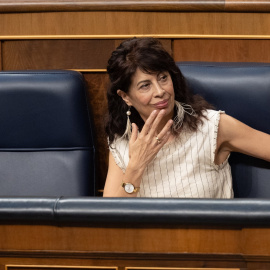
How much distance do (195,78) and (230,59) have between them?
202 millimetres

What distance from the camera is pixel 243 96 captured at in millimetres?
1097

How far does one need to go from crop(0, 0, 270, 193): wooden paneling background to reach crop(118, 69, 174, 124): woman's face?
0.23 m

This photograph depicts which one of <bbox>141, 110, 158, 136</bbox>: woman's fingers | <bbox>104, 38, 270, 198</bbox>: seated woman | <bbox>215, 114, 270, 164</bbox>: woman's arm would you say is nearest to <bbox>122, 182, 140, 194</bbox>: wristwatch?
<bbox>104, 38, 270, 198</bbox>: seated woman

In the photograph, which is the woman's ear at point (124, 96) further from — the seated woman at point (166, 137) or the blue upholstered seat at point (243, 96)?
the blue upholstered seat at point (243, 96)

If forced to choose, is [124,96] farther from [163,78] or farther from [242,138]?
[242,138]

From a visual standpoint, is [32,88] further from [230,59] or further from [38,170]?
[230,59]

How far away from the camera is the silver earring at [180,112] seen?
3.62 ft

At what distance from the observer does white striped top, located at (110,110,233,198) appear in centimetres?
110

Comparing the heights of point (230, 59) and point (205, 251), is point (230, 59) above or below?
above

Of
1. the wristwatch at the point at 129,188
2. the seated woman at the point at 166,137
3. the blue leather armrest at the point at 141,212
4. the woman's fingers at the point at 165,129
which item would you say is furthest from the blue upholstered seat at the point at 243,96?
the blue leather armrest at the point at 141,212

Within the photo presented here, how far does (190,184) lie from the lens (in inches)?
43.3

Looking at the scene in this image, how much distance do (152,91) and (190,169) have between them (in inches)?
7.9

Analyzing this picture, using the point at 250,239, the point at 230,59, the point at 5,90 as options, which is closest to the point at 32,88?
the point at 5,90

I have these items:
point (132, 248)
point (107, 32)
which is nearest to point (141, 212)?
point (132, 248)
